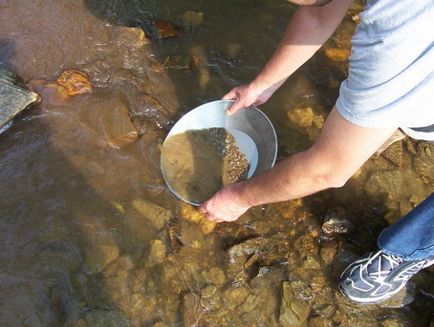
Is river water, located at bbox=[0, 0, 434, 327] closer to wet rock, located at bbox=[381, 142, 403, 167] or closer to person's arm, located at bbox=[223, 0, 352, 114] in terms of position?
wet rock, located at bbox=[381, 142, 403, 167]

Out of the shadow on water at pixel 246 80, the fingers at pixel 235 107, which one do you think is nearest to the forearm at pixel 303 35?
the fingers at pixel 235 107

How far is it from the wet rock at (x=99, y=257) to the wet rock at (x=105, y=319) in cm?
18

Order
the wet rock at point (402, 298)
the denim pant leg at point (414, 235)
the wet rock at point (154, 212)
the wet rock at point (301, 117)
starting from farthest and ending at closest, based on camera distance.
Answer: the wet rock at point (301, 117) → the wet rock at point (154, 212) → the wet rock at point (402, 298) → the denim pant leg at point (414, 235)

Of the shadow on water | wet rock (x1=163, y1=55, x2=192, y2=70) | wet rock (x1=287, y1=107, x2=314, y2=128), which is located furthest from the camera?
wet rock (x1=163, y1=55, x2=192, y2=70)

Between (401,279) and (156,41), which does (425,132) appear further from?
(156,41)

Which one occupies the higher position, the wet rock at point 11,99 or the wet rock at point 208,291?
the wet rock at point 11,99

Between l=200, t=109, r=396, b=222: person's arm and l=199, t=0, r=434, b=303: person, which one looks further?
l=200, t=109, r=396, b=222: person's arm

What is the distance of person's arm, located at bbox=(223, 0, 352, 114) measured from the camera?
5.61 feet

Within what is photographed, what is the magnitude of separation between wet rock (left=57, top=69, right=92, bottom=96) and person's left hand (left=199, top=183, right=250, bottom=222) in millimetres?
969

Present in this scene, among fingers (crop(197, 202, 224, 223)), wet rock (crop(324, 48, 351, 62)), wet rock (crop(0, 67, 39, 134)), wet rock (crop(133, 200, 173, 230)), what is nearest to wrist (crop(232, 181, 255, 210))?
fingers (crop(197, 202, 224, 223))

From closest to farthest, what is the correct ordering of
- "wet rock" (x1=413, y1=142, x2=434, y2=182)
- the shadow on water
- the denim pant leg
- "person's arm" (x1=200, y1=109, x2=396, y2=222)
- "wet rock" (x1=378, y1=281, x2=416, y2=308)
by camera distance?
"person's arm" (x1=200, y1=109, x2=396, y2=222), the denim pant leg, "wet rock" (x1=378, y1=281, x2=416, y2=308), the shadow on water, "wet rock" (x1=413, y1=142, x2=434, y2=182)

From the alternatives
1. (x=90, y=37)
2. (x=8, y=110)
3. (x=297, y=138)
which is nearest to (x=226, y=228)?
(x=297, y=138)

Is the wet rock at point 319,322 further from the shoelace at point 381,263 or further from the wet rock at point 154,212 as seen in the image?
the wet rock at point 154,212

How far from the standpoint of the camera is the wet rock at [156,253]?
6.65 feet
